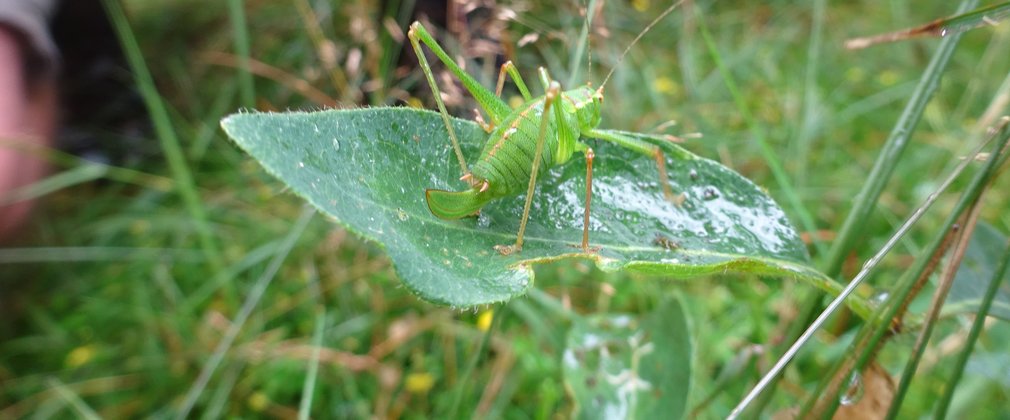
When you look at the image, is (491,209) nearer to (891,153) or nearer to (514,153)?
(514,153)

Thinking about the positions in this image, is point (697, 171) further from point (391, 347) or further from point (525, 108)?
point (391, 347)

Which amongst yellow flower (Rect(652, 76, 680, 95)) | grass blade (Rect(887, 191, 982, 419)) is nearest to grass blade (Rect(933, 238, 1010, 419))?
grass blade (Rect(887, 191, 982, 419))

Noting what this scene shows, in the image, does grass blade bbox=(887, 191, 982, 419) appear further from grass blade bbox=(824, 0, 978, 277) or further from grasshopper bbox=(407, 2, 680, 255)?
grasshopper bbox=(407, 2, 680, 255)

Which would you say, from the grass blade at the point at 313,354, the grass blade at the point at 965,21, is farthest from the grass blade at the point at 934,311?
the grass blade at the point at 313,354

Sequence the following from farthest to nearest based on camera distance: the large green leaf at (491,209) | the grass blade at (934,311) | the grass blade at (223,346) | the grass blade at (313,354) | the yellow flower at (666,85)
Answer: the yellow flower at (666,85) → the grass blade at (223,346) → the grass blade at (313,354) → the grass blade at (934,311) → the large green leaf at (491,209)

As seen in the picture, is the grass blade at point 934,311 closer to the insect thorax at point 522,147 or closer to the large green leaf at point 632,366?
the large green leaf at point 632,366

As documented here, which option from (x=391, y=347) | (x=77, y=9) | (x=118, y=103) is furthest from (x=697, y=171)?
(x=77, y=9)

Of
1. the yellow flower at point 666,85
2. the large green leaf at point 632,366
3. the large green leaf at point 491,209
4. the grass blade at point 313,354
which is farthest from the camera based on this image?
the yellow flower at point 666,85
